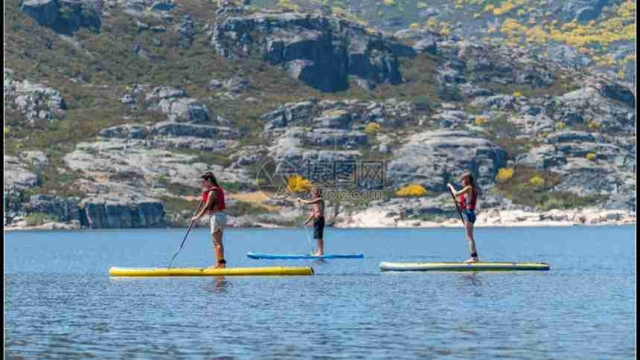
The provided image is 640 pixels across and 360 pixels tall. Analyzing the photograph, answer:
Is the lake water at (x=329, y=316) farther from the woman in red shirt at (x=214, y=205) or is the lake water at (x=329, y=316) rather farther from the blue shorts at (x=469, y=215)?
the blue shorts at (x=469, y=215)

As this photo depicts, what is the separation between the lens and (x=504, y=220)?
18225 cm

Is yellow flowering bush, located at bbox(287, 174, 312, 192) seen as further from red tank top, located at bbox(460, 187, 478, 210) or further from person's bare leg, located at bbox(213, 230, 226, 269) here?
person's bare leg, located at bbox(213, 230, 226, 269)

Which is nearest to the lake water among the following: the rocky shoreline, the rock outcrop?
the rocky shoreline

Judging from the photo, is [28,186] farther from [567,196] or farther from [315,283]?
[315,283]

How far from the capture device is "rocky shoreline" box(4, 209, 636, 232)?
583 ft

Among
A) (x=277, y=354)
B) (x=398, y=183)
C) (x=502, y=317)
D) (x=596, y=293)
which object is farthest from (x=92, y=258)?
(x=398, y=183)

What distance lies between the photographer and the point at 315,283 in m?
44.1

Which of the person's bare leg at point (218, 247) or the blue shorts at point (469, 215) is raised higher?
the blue shorts at point (469, 215)

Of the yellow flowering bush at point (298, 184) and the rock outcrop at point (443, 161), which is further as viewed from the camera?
the rock outcrop at point (443, 161)

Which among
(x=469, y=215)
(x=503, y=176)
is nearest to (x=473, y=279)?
(x=469, y=215)

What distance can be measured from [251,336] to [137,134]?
16532cm

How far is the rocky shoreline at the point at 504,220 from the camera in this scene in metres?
178

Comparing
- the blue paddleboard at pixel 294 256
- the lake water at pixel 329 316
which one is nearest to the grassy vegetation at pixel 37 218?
the blue paddleboard at pixel 294 256

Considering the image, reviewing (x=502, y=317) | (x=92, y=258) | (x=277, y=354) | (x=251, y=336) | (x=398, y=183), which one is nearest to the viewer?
(x=277, y=354)
